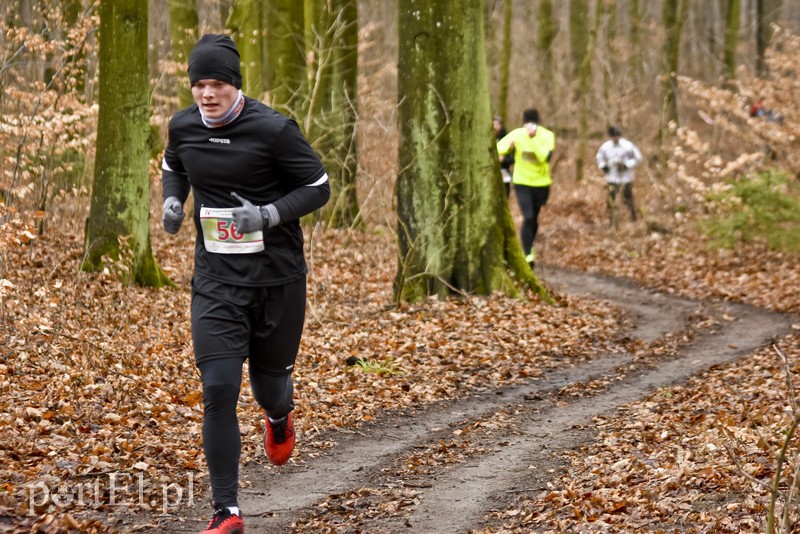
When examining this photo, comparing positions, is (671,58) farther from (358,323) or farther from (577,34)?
(358,323)

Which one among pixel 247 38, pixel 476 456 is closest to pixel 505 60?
pixel 247 38

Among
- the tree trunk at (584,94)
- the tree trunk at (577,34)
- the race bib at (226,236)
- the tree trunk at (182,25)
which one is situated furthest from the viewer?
the tree trunk at (577,34)

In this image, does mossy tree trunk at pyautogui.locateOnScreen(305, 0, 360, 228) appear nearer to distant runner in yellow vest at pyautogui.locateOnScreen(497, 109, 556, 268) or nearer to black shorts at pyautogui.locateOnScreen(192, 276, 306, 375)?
distant runner in yellow vest at pyautogui.locateOnScreen(497, 109, 556, 268)

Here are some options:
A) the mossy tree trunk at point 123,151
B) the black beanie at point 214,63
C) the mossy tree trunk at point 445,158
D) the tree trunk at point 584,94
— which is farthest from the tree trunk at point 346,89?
the black beanie at point 214,63

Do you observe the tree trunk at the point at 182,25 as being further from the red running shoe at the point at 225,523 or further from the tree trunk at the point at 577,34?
the tree trunk at the point at 577,34

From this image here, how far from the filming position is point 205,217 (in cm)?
468

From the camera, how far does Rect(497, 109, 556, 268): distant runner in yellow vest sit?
1375cm

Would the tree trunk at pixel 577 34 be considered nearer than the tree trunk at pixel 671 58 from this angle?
No

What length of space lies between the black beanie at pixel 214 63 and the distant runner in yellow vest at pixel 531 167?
955cm

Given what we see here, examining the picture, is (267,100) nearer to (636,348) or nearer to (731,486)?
(636,348)

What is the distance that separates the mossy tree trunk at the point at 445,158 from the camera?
11117mm

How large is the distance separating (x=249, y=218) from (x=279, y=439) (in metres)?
1.66

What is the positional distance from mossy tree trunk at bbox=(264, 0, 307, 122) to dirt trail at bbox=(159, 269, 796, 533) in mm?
9151

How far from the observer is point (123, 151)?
11.7 m
